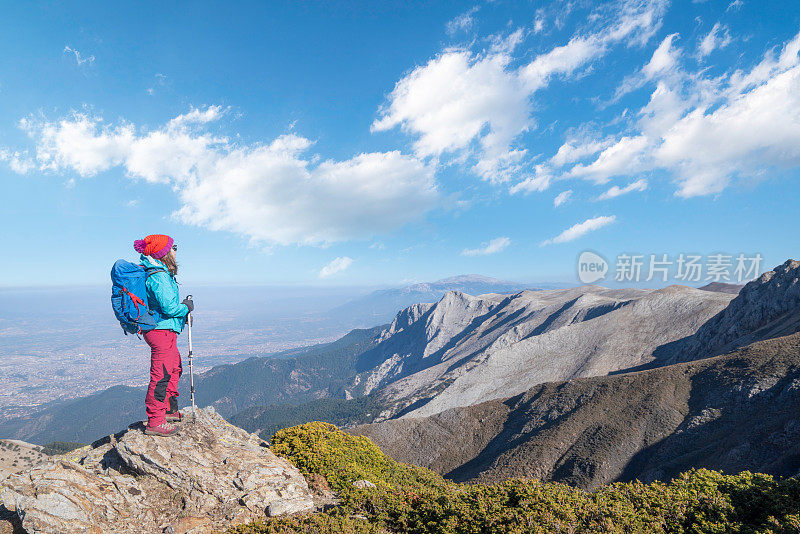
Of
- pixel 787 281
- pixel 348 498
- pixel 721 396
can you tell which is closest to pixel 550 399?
pixel 721 396

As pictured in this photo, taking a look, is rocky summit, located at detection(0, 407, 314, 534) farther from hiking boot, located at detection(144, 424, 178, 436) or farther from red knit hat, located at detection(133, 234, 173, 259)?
red knit hat, located at detection(133, 234, 173, 259)

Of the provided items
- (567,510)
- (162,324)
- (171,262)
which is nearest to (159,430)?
(162,324)

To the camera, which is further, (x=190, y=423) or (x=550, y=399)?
(x=550, y=399)

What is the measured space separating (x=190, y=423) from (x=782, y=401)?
4582cm

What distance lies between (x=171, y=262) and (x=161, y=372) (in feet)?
9.93

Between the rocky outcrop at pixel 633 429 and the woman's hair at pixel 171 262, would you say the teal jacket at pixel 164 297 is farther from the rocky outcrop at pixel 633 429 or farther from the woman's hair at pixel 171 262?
the rocky outcrop at pixel 633 429

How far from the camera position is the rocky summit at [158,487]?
6836 millimetres

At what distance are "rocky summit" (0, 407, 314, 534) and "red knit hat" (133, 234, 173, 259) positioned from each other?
5074mm

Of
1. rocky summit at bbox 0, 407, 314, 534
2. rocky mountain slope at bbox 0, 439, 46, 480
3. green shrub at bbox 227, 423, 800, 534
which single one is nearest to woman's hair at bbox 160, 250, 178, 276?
rocky summit at bbox 0, 407, 314, 534

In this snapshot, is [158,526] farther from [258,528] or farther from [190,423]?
[190,423]

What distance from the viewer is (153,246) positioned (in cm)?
881

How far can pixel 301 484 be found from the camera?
389 inches

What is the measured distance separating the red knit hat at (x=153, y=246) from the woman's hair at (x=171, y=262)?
21cm

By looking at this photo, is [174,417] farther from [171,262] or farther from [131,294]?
[171,262]
